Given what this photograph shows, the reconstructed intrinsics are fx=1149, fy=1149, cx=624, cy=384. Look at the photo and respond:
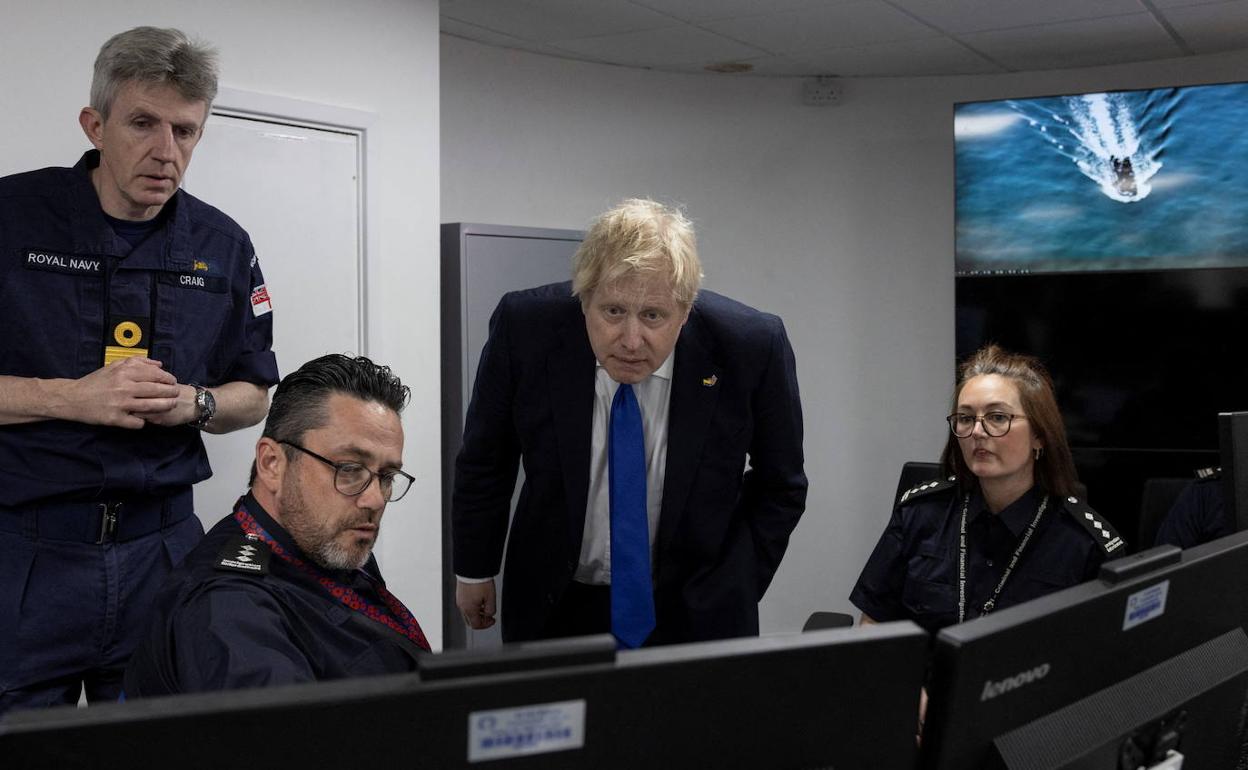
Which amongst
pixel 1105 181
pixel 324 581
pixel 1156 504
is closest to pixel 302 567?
pixel 324 581

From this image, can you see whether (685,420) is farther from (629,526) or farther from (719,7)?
(719,7)

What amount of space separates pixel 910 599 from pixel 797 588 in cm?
311

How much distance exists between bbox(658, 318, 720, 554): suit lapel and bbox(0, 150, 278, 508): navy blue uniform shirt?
2.98 feet

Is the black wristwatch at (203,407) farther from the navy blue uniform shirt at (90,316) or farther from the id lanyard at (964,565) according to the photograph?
the id lanyard at (964,565)

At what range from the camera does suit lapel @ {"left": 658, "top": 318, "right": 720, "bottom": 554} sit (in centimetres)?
224

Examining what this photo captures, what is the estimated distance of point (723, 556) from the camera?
2.34m

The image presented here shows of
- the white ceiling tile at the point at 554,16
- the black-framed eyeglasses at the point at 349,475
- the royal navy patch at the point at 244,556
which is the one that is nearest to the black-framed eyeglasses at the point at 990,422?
the black-framed eyeglasses at the point at 349,475

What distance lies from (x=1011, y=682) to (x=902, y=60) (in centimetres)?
439

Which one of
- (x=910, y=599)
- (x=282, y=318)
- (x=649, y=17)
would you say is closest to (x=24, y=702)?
(x=282, y=318)

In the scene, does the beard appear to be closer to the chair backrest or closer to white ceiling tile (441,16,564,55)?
the chair backrest

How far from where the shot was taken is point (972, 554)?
7.84ft

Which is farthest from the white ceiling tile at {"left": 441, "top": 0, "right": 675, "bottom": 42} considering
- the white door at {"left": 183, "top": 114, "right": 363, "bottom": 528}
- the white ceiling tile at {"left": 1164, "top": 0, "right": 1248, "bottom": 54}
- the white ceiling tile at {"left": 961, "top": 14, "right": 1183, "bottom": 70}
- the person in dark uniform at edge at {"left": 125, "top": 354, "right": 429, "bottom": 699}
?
the person in dark uniform at edge at {"left": 125, "top": 354, "right": 429, "bottom": 699}

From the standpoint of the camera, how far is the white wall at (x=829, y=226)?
205 inches

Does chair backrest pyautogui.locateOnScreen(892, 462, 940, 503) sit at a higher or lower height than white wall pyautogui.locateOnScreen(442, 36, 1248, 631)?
lower
